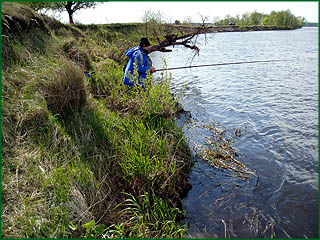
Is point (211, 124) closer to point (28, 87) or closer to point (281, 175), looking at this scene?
point (281, 175)

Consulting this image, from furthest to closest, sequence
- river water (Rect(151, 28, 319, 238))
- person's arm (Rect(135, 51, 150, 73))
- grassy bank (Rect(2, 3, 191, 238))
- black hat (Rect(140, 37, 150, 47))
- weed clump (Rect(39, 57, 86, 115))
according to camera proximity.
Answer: black hat (Rect(140, 37, 150, 47)) < person's arm (Rect(135, 51, 150, 73)) < weed clump (Rect(39, 57, 86, 115)) < river water (Rect(151, 28, 319, 238)) < grassy bank (Rect(2, 3, 191, 238))

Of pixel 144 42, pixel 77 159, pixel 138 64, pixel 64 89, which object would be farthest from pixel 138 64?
pixel 77 159

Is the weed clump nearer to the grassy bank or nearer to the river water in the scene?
the grassy bank

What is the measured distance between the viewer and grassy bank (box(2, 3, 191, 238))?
2.64 meters

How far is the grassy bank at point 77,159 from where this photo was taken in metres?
2.64

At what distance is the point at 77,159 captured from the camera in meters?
3.52

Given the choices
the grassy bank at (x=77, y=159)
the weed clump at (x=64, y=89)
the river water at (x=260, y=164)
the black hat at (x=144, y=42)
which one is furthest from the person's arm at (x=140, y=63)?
the weed clump at (x=64, y=89)

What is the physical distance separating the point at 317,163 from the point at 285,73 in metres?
8.52

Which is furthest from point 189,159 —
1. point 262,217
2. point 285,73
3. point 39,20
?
point 285,73

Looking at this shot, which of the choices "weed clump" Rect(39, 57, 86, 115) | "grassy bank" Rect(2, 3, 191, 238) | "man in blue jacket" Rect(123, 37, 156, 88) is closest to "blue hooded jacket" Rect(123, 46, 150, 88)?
"man in blue jacket" Rect(123, 37, 156, 88)

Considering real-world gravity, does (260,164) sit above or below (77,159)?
below

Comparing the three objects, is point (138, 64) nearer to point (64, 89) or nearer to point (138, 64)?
point (138, 64)

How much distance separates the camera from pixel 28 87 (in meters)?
4.21

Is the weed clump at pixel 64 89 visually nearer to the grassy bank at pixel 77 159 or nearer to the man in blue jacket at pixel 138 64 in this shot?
the grassy bank at pixel 77 159
